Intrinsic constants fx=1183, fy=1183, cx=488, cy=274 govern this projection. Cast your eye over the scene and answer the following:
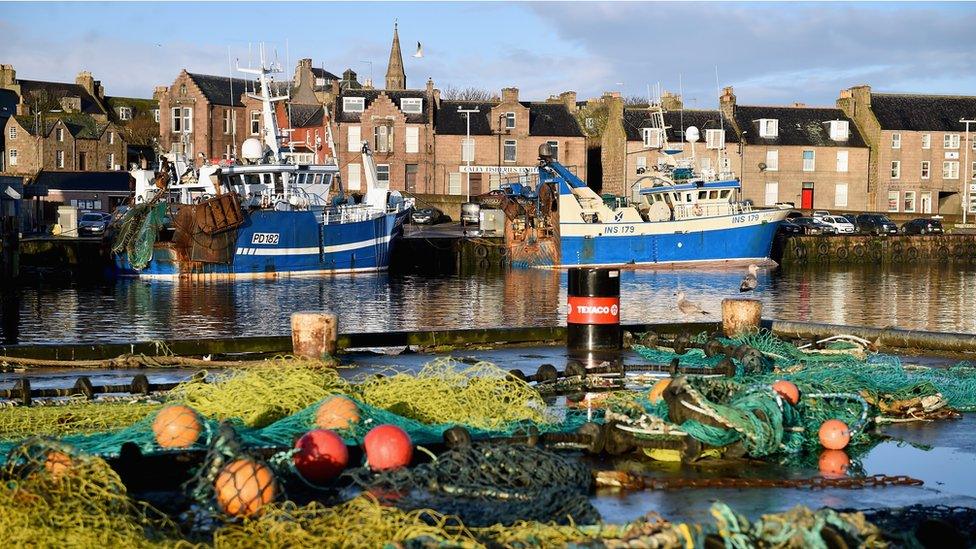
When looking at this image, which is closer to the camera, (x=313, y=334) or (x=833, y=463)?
(x=833, y=463)

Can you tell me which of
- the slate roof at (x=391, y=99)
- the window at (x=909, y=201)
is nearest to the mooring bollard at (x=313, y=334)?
the slate roof at (x=391, y=99)

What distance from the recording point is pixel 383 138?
71.2 meters

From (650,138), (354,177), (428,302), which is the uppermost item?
(650,138)

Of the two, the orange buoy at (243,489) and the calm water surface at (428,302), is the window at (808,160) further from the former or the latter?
the orange buoy at (243,489)

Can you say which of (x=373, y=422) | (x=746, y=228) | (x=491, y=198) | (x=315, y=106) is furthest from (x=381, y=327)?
(x=315, y=106)

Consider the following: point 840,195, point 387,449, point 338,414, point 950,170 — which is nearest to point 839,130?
point 840,195

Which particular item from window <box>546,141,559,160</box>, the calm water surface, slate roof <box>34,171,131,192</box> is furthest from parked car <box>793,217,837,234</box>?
slate roof <box>34,171,131,192</box>

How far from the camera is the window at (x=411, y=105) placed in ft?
235

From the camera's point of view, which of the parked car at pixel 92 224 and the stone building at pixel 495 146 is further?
the stone building at pixel 495 146

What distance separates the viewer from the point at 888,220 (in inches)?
2559

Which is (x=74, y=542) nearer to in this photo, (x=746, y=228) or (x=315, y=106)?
(x=746, y=228)

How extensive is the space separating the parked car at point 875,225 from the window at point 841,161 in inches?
314

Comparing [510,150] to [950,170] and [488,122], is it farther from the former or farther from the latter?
[950,170]

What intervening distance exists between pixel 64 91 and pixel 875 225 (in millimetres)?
67451
